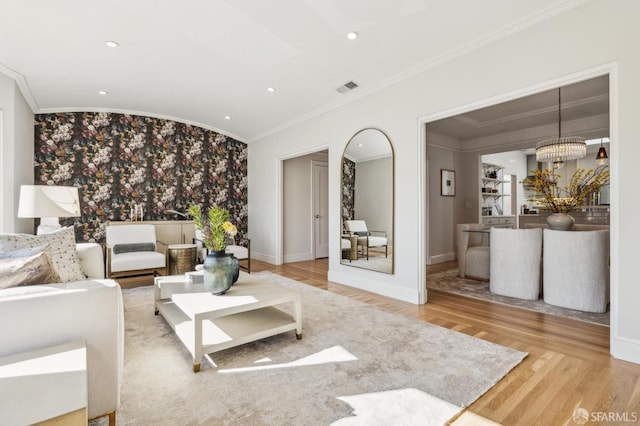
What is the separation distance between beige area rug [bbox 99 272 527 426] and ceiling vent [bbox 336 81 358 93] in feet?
9.64

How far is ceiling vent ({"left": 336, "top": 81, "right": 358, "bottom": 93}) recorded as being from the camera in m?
4.05

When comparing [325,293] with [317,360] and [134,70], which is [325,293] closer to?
[317,360]

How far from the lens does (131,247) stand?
4.70m

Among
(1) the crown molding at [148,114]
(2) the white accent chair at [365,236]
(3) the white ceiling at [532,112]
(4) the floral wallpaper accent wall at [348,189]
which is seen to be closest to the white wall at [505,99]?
(4) the floral wallpaper accent wall at [348,189]

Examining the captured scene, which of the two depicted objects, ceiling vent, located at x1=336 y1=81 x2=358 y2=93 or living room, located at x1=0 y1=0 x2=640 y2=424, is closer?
living room, located at x1=0 y1=0 x2=640 y2=424

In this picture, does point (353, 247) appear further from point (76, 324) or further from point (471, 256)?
point (76, 324)

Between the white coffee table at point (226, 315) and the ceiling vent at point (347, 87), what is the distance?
2.74m

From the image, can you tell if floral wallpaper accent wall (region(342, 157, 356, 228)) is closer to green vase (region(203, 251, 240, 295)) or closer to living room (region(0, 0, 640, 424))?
living room (region(0, 0, 640, 424))

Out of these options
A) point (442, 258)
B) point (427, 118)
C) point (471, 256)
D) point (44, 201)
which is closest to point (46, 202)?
point (44, 201)

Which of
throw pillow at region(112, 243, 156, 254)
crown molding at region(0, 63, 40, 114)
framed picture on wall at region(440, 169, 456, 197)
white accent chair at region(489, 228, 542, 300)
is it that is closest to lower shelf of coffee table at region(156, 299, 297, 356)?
throw pillow at region(112, 243, 156, 254)

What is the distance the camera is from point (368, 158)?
4.25 meters

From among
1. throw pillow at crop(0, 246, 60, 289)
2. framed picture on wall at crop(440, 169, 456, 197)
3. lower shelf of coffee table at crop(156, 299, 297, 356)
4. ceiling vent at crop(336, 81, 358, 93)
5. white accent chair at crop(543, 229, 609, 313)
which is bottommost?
lower shelf of coffee table at crop(156, 299, 297, 356)

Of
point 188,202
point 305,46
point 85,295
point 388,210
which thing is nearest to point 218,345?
point 85,295

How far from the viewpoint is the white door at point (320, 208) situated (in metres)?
6.87
